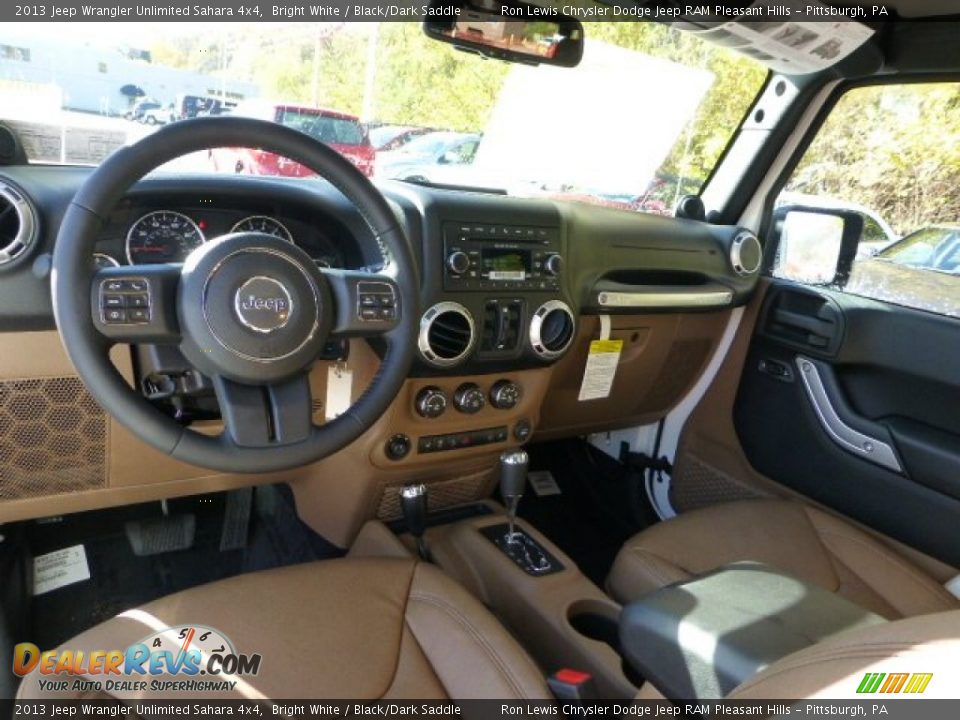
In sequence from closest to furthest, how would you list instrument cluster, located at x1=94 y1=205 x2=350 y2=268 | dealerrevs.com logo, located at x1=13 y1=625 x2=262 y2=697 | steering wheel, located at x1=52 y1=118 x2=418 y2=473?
steering wheel, located at x1=52 y1=118 x2=418 y2=473 < dealerrevs.com logo, located at x1=13 y1=625 x2=262 y2=697 < instrument cluster, located at x1=94 y1=205 x2=350 y2=268

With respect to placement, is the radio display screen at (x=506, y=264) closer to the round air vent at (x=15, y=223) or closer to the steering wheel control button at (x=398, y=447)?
the steering wheel control button at (x=398, y=447)

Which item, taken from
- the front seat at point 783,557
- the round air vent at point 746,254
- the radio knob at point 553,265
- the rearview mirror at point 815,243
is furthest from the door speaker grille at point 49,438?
the rearview mirror at point 815,243

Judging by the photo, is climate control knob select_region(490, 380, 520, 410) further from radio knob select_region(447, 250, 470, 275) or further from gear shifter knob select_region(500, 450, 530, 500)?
radio knob select_region(447, 250, 470, 275)

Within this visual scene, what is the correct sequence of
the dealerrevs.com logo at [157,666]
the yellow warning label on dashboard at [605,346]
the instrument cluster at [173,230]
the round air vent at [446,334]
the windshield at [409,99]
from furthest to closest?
the yellow warning label on dashboard at [605,346] → the round air vent at [446,334] → the windshield at [409,99] → the instrument cluster at [173,230] → the dealerrevs.com logo at [157,666]

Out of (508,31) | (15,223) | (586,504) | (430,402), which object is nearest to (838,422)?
(586,504)

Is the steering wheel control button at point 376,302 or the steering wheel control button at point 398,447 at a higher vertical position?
the steering wheel control button at point 376,302

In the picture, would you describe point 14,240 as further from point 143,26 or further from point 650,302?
point 650,302

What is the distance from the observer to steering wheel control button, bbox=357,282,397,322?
3.83 ft

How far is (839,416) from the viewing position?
2.11 meters

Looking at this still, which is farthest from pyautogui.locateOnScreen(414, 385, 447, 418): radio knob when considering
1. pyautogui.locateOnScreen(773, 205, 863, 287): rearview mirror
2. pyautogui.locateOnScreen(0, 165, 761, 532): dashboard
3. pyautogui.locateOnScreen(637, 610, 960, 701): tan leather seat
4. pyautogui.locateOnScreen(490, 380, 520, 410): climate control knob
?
pyautogui.locateOnScreen(773, 205, 863, 287): rearview mirror

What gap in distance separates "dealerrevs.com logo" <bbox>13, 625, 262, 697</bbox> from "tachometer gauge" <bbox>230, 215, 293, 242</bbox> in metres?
0.76

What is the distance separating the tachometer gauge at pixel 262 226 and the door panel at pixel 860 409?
5.04ft

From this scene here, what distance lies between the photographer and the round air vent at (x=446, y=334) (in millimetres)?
1617

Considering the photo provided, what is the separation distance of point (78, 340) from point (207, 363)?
16cm
